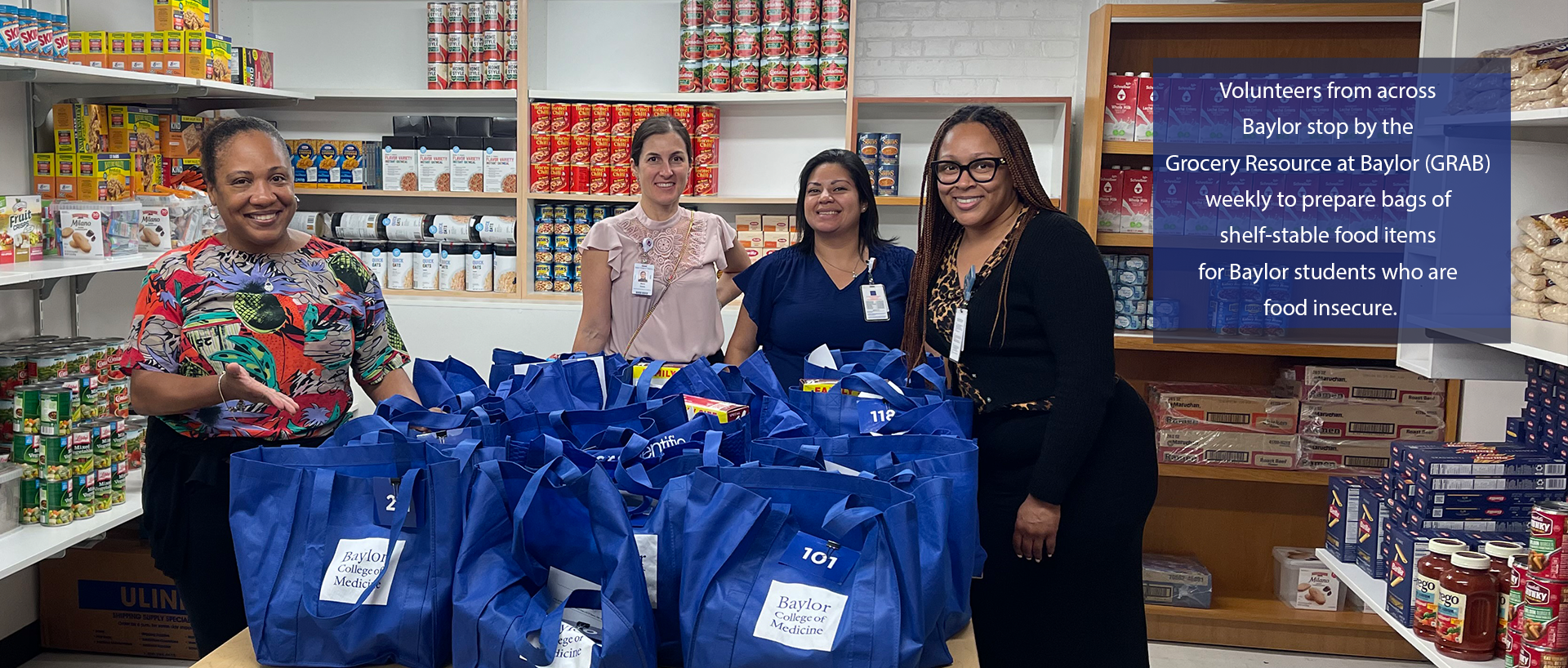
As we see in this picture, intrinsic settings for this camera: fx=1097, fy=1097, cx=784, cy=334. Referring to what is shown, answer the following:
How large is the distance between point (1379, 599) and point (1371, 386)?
172 centimetres

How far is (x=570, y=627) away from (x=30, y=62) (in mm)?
2369

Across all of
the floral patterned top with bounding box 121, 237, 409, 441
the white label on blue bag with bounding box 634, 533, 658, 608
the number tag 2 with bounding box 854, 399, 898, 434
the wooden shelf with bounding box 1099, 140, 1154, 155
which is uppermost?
the wooden shelf with bounding box 1099, 140, 1154, 155

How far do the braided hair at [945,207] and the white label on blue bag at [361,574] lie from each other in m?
1.21

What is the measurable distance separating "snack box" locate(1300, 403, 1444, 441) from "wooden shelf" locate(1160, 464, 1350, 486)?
0.47ft

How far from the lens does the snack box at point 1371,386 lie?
150 inches

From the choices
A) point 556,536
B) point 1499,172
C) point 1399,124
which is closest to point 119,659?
point 556,536

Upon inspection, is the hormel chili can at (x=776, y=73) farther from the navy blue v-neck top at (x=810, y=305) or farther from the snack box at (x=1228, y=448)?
the snack box at (x=1228, y=448)

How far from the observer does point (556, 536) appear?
141 cm

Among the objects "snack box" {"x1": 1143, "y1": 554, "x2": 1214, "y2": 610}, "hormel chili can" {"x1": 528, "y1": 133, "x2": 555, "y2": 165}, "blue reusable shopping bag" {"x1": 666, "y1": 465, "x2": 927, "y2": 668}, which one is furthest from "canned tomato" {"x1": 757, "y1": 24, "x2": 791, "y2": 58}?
"blue reusable shopping bag" {"x1": 666, "y1": 465, "x2": 927, "y2": 668}

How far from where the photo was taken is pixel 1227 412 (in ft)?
12.8

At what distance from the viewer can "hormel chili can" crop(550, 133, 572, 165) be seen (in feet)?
15.2

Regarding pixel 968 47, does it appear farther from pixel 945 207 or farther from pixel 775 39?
pixel 945 207

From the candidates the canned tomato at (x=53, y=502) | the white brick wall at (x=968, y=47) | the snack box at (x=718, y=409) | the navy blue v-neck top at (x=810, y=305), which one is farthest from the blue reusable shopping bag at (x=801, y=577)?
the white brick wall at (x=968, y=47)

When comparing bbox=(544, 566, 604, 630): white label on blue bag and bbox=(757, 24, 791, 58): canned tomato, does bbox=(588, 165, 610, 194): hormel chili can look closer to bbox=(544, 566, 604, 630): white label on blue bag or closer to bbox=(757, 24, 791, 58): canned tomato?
bbox=(757, 24, 791, 58): canned tomato
